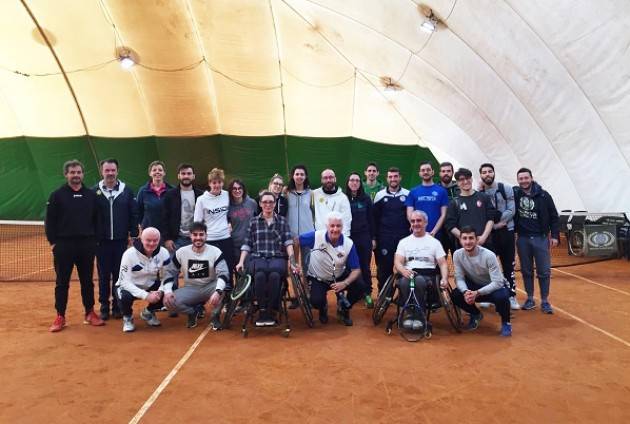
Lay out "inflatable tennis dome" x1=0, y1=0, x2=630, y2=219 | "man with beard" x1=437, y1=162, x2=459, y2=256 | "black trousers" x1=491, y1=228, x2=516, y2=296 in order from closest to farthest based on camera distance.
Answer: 1. "black trousers" x1=491, y1=228, x2=516, y2=296
2. "man with beard" x1=437, y1=162, x2=459, y2=256
3. "inflatable tennis dome" x1=0, y1=0, x2=630, y2=219

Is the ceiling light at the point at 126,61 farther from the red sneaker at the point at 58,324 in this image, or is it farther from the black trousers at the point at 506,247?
the black trousers at the point at 506,247

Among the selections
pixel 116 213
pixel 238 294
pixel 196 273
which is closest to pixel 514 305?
pixel 238 294

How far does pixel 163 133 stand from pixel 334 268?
12.6 m

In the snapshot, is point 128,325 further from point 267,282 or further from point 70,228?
point 267,282

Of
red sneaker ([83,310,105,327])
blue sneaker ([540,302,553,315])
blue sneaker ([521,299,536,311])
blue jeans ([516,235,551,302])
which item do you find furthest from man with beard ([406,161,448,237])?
red sneaker ([83,310,105,327])

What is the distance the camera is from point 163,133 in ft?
53.0

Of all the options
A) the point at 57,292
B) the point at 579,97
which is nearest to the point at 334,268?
the point at 57,292

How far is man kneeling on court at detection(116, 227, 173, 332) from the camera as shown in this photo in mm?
4969

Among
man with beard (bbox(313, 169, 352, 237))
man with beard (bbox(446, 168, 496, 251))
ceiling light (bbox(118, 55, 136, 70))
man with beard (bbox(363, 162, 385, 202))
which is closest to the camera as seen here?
man with beard (bbox(446, 168, 496, 251))

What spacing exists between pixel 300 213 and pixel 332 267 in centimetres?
94

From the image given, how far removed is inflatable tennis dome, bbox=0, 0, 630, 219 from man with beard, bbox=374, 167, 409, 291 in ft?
13.4

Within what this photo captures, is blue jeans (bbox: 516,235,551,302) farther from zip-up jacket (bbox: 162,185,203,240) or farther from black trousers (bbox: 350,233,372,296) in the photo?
zip-up jacket (bbox: 162,185,203,240)

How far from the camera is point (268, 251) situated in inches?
204

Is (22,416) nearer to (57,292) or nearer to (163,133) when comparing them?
(57,292)
